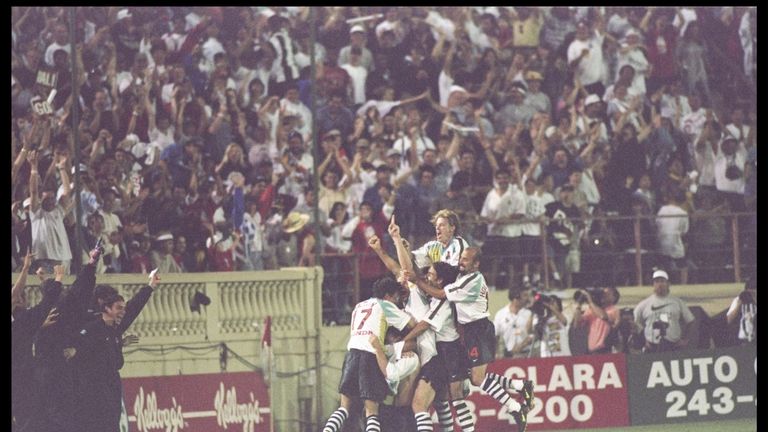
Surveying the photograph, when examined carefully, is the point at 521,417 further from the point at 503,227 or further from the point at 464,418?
the point at 503,227

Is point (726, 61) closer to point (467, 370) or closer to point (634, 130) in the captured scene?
point (634, 130)

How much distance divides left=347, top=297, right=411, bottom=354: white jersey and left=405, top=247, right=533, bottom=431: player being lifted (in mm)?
359

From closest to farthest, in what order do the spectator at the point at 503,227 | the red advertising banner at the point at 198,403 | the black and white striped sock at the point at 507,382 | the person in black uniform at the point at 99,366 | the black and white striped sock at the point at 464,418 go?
the person in black uniform at the point at 99,366 < the black and white striped sock at the point at 464,418 < the black and white striped sock at the point at 507,382 < the red advertising banner at the point at 198,403 < the spectator at the point at 503,227

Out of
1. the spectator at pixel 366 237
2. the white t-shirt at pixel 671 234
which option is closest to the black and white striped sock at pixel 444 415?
the spectator at pixel 366 237

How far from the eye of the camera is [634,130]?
2194 centimetres

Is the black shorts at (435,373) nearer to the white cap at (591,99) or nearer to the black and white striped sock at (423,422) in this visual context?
the black and white striped sock at (423,422)

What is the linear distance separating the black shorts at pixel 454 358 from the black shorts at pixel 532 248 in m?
5.77

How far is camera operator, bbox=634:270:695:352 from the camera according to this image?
1989 cm

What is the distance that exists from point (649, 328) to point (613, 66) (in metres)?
4.77

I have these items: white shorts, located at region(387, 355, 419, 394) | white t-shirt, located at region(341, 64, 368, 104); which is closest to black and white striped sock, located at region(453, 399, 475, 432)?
white shorts, located at region(387, 355, 419, 394)

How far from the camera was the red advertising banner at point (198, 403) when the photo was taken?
1722cm

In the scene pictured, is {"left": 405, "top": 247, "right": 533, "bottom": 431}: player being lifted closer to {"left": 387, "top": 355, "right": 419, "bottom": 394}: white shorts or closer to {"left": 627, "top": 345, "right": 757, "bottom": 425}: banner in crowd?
{"left": 387, "top": 355, "right": 419, "bottom": 394}: white shorts

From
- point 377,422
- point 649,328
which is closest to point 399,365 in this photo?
point 377,422

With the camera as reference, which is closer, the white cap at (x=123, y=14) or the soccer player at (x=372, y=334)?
the soccer player at (x=372, y=334)
